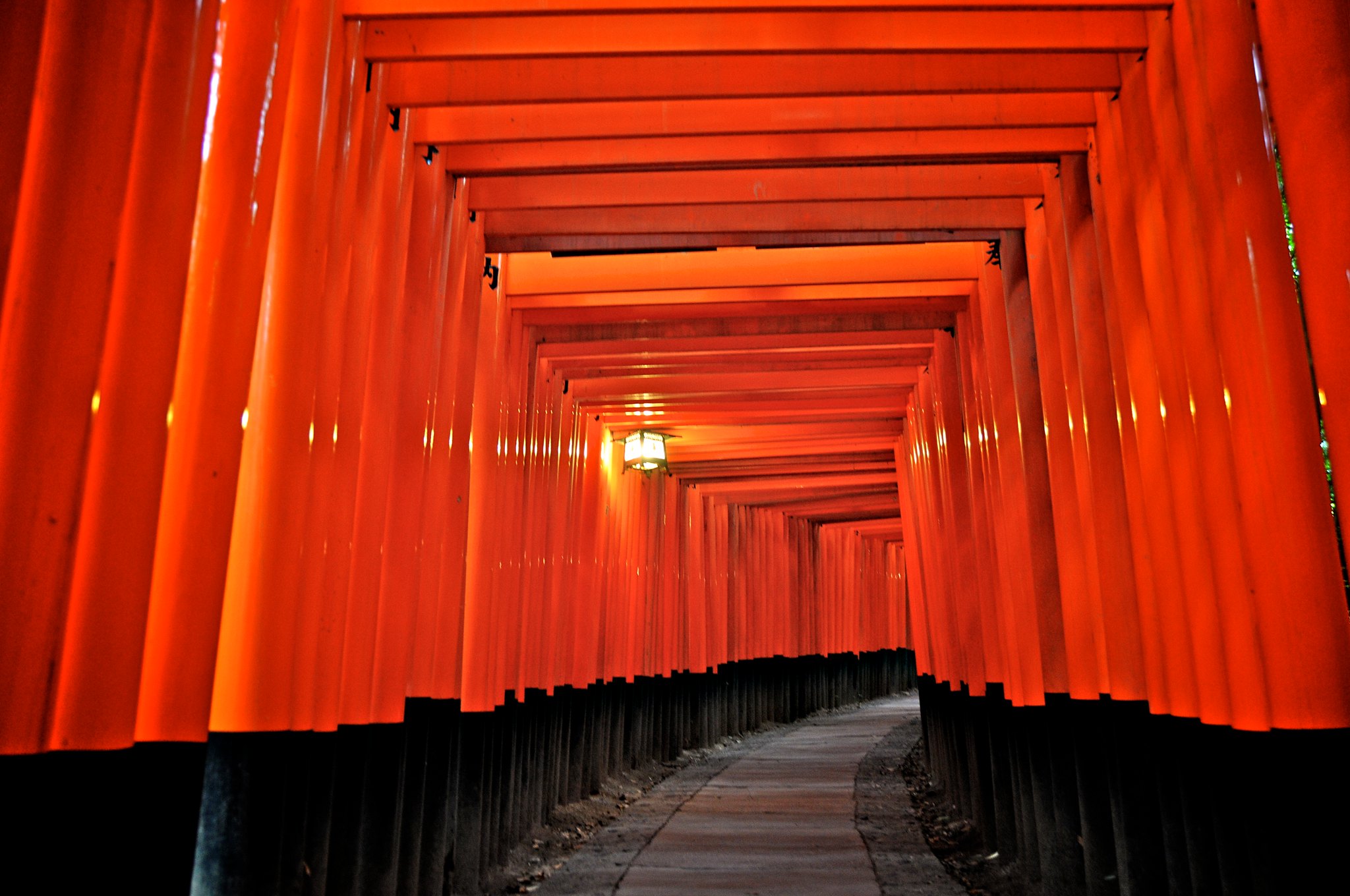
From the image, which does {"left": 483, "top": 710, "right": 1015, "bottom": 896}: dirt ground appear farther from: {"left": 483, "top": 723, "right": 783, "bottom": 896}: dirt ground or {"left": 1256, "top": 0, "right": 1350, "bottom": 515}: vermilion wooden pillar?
{"left": 1256, "top": 0, "right": 1350, "bottom": 515}: vermilion wooden pillar

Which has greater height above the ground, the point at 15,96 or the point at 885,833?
the point at 15,96

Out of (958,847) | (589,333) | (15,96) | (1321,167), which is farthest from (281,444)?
(958,847)

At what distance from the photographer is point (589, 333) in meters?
9.33

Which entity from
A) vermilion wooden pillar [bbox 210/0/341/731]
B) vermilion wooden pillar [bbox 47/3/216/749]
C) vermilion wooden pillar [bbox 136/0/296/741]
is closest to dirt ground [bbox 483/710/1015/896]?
vermilion wooden pillar [bbox 210/0/341/731]

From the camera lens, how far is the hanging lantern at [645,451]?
38.8 feet

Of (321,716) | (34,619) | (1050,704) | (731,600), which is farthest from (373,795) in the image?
(731,600)

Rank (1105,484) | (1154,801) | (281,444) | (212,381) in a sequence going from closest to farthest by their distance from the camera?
1. (212,381)
2. (281,444)
3. (1154,801)
4. (1105,484)

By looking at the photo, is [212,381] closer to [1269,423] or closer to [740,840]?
[1269,423]

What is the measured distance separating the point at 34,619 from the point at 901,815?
900cm

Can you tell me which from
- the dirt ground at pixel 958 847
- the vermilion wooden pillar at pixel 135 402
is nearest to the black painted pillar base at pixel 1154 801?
the dirt ground at pixel 958 847

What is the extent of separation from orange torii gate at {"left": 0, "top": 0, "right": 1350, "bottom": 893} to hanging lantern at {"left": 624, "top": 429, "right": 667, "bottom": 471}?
8.34 ft

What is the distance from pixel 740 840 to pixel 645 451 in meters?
4.72

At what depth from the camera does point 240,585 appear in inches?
144

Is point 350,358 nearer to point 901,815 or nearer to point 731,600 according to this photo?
point 901,815
